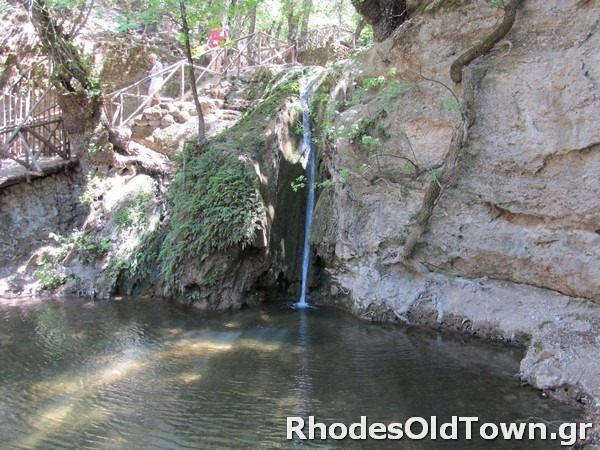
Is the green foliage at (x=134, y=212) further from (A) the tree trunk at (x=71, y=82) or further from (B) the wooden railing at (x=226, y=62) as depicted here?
(B) the wooden railing at (x=226, y=62)

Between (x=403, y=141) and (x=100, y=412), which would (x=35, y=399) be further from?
(x=403, y=141)

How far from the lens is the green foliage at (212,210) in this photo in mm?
10000

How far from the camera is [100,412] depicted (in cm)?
568

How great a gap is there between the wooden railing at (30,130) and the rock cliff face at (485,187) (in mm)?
7477

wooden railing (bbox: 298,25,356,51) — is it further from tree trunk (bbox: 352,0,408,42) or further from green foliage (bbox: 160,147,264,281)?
green foliage (bbox: 160,147,264,281)

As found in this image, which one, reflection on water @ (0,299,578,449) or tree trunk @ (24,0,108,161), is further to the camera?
tree trunk @ (24,0,108,161)

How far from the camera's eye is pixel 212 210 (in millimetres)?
10234

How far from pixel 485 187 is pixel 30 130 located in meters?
10.9

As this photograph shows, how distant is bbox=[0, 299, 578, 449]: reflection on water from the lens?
531cm

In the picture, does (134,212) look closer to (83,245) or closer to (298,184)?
(83,245)

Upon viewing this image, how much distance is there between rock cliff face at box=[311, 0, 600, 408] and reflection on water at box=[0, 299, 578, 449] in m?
0.85

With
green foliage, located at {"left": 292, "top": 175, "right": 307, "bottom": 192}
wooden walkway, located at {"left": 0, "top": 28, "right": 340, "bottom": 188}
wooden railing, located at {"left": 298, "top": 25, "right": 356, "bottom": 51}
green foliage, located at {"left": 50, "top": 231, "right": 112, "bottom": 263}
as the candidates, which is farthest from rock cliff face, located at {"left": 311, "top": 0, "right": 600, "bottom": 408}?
wooden railing, located at {"left": 298, "top": 25, "right": 356, "bottom": 51}

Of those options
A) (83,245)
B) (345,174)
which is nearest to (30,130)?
(83,245)

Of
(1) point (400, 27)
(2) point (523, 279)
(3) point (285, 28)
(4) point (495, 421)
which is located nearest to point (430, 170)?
(2) point (523, 279)
